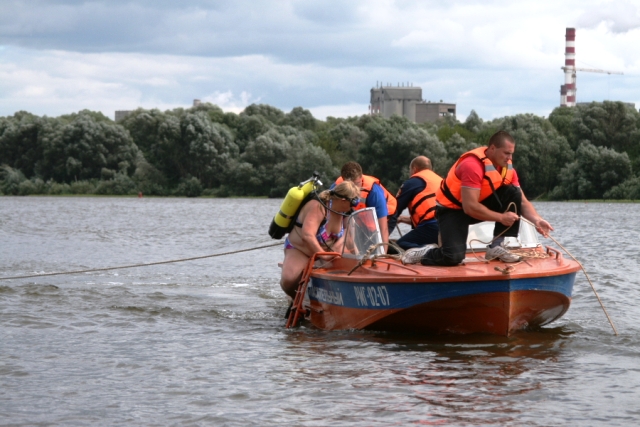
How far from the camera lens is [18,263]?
19906 mm

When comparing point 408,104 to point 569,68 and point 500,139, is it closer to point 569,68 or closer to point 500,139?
point 569,68

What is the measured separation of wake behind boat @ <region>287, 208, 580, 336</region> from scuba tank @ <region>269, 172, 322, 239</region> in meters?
0.52

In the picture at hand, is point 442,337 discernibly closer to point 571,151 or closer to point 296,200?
point 296,200

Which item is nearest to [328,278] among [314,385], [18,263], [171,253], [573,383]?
[314,385]

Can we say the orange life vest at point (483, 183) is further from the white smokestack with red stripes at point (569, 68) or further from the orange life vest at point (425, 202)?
the white smokestack with red stripes at point (569, 68)

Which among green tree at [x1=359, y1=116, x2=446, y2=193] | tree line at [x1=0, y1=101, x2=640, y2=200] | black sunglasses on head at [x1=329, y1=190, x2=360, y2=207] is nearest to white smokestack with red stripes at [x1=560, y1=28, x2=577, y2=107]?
tree line at [x1=0, y1=101, x2=640, y2=200]

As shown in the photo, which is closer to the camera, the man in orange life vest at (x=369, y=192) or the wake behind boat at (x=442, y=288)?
the wake behind boat at (x=442, y=288)

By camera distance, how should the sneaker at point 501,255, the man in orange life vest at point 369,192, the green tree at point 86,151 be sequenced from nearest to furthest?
the sneaker at point 501,255, the man in orange life vest at point 369,192, the green tree at point 86,151

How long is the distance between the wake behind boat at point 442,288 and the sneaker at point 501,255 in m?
0.06

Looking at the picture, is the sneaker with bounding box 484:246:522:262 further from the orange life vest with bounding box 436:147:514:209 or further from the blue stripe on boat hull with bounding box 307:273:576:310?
the orange life vest with bounding box 436:147:514:209

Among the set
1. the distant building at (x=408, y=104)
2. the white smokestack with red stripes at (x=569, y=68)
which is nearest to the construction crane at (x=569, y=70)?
→ the white smokestack with red stripes at (x=569, y=68)

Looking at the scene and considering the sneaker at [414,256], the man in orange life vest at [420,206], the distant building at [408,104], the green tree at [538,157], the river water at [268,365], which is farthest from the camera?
the distant building at [408,104]

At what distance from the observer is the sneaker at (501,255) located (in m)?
8.84

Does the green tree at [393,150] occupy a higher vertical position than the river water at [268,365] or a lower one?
higher
